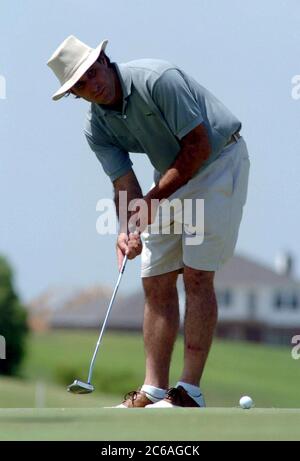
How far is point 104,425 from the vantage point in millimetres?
→ 5301

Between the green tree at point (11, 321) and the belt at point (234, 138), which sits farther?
the green tree at point (11, 321)

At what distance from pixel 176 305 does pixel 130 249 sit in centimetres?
37

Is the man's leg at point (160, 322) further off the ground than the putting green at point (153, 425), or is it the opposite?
the man's leg at point (160, 322)

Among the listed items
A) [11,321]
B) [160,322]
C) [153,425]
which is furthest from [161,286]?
[11,321]

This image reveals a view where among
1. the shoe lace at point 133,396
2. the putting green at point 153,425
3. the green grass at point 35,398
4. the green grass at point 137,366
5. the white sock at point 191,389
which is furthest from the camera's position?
the green grass at point 137,366

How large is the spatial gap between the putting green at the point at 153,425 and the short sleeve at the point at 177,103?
1.21 metres

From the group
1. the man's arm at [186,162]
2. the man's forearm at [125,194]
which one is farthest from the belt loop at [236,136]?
the man's forearm at [125,194]

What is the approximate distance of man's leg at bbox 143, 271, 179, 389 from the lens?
6809mm

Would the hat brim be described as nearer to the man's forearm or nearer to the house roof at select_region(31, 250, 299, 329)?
the man's forearm

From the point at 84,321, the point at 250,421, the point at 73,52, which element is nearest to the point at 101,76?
the point at 73,52

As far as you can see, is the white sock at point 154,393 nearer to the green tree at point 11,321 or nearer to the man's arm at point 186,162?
the man's arm at point 186,162

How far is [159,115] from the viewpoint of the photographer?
651 cm

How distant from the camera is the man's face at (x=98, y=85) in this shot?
21.2 feet

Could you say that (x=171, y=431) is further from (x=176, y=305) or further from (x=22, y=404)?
(x=22, y=404)
